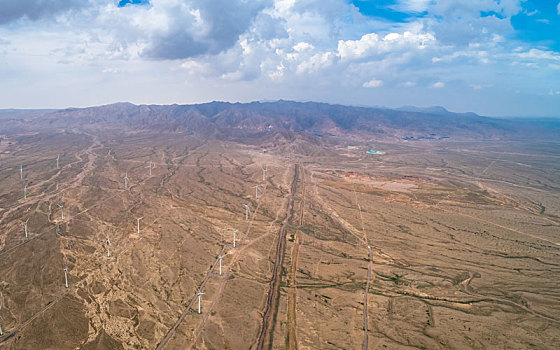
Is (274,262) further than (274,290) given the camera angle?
Yes

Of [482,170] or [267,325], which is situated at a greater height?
[482,170]

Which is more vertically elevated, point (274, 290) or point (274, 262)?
point (274, 262)

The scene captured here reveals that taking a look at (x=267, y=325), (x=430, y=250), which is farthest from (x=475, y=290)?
(x=267, y=325)

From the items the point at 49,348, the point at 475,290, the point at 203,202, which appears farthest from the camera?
the point at 203,202

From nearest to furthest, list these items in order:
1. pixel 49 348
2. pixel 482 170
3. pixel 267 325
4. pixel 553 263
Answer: pixel 49 348
pixel 267 325
pixel 553 263
pixel 482 170

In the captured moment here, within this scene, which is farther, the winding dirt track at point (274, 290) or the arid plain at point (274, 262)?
the arid plain at point (274, 262)

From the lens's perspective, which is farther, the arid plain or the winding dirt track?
the arid plain

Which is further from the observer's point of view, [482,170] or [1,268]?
[482,170]

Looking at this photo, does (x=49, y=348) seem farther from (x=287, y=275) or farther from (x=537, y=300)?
(x=537, y=300)
